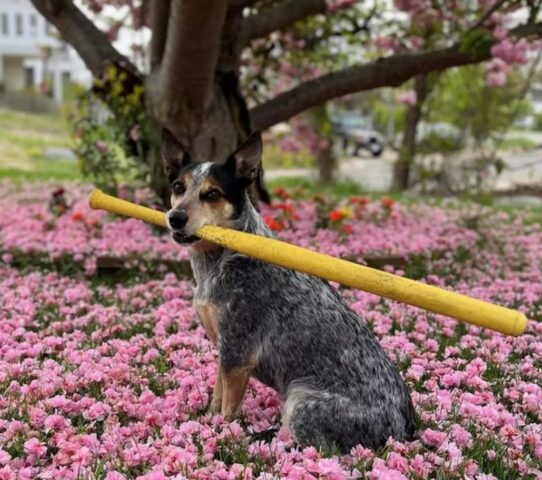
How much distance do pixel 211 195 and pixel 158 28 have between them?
5652 millimetres

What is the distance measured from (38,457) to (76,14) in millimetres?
8145

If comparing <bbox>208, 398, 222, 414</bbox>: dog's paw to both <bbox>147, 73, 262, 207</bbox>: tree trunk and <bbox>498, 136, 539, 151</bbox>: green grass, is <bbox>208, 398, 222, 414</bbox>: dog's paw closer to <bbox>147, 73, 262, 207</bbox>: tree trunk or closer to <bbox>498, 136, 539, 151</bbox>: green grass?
<bbox>147, 73, 262, 207</bbox>: tree trunk

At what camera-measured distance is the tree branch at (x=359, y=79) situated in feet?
31.5

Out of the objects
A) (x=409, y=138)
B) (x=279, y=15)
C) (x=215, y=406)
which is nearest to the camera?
(x=215, y=406)

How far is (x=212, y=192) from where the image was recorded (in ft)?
12.2

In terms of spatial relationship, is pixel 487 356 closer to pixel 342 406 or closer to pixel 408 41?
pixel 342 406

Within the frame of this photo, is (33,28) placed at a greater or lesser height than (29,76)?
greater

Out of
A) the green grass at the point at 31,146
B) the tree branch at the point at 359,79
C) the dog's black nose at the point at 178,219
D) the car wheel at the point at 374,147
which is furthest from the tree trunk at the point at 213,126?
the car wheel at the point at 374,147

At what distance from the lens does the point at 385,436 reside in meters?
3.55

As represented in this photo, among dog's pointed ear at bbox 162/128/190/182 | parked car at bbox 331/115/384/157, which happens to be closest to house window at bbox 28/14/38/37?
parked car at bbox 331/115/384/157

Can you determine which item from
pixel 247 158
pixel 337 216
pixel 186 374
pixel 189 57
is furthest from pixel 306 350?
pixel 337 216

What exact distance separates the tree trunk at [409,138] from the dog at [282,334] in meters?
13.8

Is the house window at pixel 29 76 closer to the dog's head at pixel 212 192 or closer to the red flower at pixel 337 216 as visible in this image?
the red flower at pixel 337 216

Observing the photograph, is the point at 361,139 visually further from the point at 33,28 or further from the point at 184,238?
the point at 33,28
